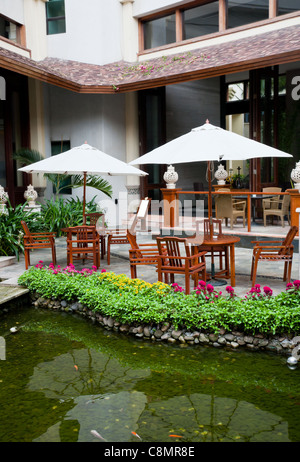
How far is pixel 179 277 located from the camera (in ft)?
25.1

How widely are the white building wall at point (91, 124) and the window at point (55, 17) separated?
5.63ft

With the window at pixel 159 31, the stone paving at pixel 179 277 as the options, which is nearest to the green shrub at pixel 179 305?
the stone paving at pixel 179 277

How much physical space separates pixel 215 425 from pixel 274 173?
9126 millimetres

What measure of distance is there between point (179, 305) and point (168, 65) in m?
8.92

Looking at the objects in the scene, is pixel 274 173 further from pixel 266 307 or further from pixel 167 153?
pixel 266 307

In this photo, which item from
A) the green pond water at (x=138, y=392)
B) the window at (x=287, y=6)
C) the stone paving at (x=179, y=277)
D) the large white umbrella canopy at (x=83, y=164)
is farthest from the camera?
the window at (x=287, y=6)

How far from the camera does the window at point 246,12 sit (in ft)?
39.2

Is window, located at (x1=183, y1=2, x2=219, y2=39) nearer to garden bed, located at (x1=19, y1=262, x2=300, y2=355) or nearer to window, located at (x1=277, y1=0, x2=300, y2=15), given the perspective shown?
window, located at (x1=277, y1=0, x2=300, y2=15)

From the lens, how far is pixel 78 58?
1418 centimetres

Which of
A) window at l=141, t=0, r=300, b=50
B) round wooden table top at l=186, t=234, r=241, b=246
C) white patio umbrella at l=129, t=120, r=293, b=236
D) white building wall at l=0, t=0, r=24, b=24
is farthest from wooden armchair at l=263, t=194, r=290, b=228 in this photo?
white building wall at l=0, t=0, r=24, b=24

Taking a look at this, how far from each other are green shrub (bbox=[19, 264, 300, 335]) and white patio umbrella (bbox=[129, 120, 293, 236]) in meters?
1.67

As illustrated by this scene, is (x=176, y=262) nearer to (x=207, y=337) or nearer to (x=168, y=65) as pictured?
(x=207, y=337)

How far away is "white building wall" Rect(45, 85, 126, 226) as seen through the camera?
1378 cm

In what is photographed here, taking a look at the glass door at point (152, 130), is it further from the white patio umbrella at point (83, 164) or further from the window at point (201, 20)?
the white patio umbrella at point (83, 164)
